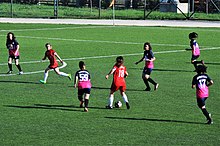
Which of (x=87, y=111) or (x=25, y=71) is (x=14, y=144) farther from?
(x=25, y=71)

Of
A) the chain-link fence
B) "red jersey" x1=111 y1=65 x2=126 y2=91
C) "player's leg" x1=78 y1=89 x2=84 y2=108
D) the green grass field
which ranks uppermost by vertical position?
the chain-link fence

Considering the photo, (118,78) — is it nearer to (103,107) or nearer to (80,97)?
(103,107)

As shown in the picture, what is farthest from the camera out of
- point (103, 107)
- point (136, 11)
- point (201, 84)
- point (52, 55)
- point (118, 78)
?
point (136, 11)

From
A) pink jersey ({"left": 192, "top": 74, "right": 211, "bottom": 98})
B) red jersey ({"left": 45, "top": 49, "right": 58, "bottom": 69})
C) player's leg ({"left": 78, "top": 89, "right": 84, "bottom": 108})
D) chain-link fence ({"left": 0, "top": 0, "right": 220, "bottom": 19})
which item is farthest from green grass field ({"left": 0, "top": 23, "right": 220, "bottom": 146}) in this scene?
chain-link fence ({"left": 0, "top": 0, "right": 220, "bottom": 19})

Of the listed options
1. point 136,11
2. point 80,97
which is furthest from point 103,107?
point 136,11

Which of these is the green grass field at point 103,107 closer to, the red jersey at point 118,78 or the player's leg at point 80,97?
the player's leg at point 80,97

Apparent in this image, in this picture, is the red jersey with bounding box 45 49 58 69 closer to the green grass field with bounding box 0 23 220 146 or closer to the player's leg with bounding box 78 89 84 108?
the green grass field with bounding box 0 23 220 146

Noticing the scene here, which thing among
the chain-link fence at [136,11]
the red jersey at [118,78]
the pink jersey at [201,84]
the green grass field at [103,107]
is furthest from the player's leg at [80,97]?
the chain-link fence at [136,11]

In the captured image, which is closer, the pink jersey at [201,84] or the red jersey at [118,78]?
the pink jersey at [201,84]

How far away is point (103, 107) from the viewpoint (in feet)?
58.3

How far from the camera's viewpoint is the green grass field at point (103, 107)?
46.2 feet

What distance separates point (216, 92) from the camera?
20.5 meters

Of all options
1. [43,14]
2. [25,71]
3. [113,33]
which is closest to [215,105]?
[25,71]

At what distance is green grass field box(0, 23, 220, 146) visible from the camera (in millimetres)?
14086
